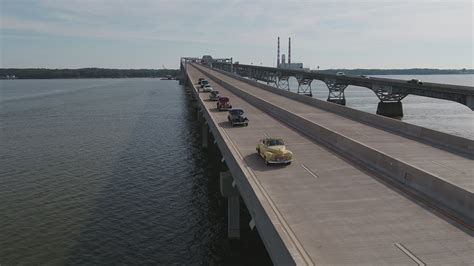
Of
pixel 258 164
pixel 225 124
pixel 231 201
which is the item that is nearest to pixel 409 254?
pixel 258 164

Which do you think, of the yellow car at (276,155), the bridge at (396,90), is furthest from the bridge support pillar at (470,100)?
the yellow car at (276,155)

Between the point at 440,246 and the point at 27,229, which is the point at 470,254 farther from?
the point at 27,229

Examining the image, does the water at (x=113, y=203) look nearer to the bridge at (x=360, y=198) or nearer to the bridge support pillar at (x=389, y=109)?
the bridge at (x=360, y=198)

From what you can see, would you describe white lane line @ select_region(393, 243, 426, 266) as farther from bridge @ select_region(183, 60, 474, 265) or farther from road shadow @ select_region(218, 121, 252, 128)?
road shadow @ select_region(218, 121, 252, 128)

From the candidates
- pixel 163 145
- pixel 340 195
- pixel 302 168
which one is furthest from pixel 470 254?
pixel 163 145

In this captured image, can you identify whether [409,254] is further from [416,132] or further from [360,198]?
[416,132]

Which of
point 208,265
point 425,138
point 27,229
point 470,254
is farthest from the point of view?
point 425,138
